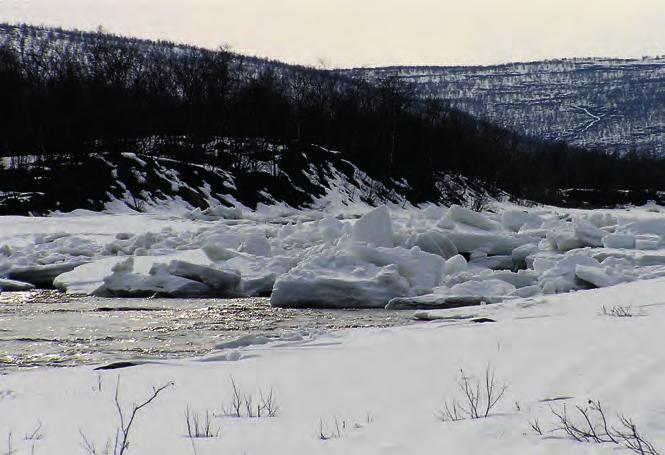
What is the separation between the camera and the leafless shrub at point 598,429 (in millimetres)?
3404

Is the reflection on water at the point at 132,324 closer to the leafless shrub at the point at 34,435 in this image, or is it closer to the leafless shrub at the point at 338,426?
the leafless shrub at the point at 34,435

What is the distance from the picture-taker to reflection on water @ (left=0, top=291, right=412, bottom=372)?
7.95m

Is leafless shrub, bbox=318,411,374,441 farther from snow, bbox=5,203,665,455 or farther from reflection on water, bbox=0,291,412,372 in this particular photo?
reflection on water, bbox=0,291,412,372

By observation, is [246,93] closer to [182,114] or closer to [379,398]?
[182,114]

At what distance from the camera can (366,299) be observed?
1214 centimetres

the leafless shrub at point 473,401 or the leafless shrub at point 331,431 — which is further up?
the leafless shrub at point 473,401

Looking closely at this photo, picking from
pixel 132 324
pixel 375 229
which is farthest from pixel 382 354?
pixel 375 229

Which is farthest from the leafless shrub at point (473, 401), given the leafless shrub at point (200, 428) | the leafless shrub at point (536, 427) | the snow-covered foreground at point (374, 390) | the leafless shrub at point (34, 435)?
the leafless shrub at point (34, 435)

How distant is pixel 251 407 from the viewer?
4953mm

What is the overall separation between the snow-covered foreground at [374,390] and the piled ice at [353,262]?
391cm

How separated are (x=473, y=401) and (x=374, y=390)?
2.84 feet

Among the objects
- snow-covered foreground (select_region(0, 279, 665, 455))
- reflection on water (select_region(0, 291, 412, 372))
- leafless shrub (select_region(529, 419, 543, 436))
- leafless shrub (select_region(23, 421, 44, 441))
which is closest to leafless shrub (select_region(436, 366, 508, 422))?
snow-covered foreground (select_region(0, 279, 665, 455))

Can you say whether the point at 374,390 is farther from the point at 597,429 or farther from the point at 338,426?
the point at 597,429

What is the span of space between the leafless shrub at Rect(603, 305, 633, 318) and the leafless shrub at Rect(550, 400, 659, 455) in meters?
3.75
